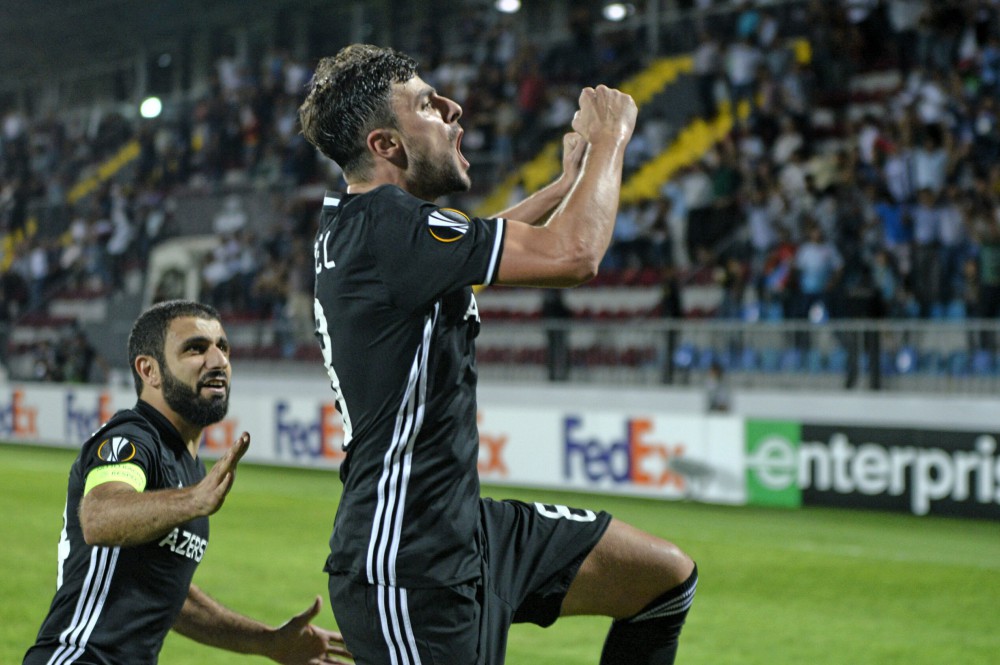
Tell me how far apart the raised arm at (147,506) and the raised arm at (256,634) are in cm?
79

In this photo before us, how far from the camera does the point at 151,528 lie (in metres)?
2.99

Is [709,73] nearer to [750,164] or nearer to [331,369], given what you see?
[750,164]

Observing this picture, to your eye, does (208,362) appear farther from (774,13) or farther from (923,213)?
(774,13)

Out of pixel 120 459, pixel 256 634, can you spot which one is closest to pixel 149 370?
pixel 120 459

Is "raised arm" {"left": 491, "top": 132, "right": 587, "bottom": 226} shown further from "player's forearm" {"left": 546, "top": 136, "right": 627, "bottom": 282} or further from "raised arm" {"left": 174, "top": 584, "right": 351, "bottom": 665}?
"raised arm" {"left": 174, "top": 584, "right": 351, "bottom": 665}

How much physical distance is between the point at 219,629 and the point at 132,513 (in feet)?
3.16

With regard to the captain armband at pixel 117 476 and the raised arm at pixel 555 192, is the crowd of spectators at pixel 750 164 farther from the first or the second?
the captain armband at pixel 117 476

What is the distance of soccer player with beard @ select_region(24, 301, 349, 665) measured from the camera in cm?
309

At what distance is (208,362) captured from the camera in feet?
12.0

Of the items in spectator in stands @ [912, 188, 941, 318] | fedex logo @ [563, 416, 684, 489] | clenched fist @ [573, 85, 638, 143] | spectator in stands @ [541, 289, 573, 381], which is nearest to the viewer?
clenched fist @ [573, 85, 638, 143]

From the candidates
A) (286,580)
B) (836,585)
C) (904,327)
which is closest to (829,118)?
(904,327)

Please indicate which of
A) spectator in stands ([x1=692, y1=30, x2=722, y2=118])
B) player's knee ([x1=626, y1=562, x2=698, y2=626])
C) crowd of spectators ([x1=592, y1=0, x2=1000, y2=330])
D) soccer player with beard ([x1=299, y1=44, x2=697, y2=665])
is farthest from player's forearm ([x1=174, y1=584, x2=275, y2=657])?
spectator in stands ([x1=692, y1=30, x2=722, y2=118])

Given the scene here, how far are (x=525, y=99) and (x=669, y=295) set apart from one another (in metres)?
6.36

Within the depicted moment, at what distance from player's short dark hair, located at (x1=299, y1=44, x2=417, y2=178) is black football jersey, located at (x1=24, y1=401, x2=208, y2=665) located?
3.07ft
